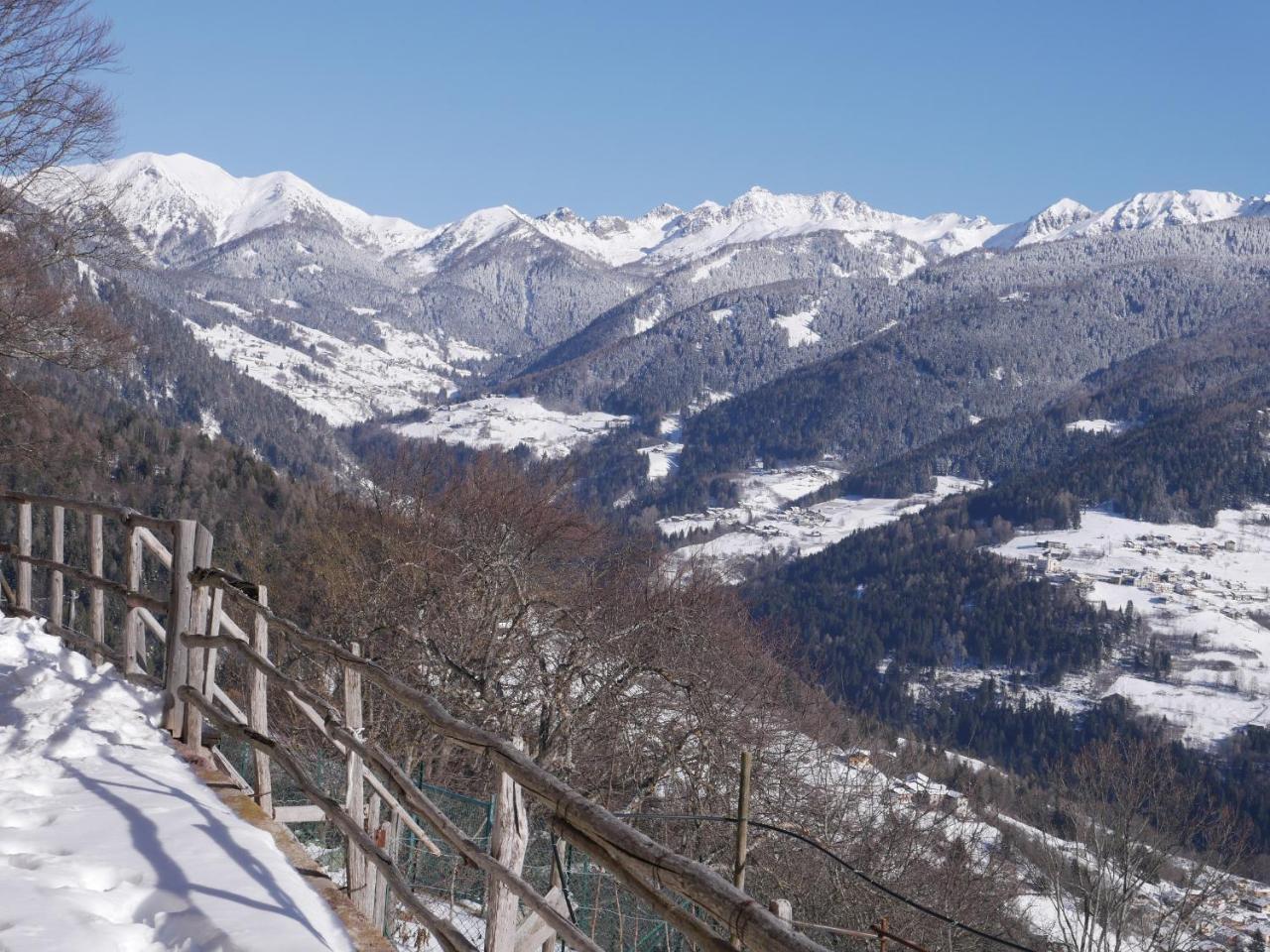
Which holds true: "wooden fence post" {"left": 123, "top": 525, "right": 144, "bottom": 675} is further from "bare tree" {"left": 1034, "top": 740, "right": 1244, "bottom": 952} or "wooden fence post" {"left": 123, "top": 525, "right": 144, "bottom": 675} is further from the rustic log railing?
"bare tree" {"left": 1034, "top": 740, "right": 1244, "bottom": 952}

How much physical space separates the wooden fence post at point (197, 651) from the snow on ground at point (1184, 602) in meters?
129

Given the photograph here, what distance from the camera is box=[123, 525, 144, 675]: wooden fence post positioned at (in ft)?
25.1

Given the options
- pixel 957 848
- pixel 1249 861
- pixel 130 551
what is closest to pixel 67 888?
pixel 130 551

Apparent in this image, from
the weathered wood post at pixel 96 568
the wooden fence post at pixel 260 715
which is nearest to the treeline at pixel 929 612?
the weathered wood post at pixel 96 568

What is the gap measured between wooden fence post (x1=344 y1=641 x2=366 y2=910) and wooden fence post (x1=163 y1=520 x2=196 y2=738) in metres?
2.01

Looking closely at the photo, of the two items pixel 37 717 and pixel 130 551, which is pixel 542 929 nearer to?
pixel 37 717

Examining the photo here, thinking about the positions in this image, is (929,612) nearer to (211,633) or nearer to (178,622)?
(178,622)

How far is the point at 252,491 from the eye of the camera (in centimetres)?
6644

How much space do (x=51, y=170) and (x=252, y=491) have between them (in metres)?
55.4

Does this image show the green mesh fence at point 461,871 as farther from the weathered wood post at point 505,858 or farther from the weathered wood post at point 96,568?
the weathered wood post at point 505,858

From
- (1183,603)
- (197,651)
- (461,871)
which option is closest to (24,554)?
(197,651)

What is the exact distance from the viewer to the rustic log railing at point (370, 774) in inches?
117

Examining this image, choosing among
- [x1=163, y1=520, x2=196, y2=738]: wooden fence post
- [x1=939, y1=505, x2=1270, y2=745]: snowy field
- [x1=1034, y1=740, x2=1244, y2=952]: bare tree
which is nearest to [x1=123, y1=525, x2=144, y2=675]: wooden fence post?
[x1=163, y1=520, x2=196, y2=738]: wooden fence post

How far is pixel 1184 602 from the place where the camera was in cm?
15825
